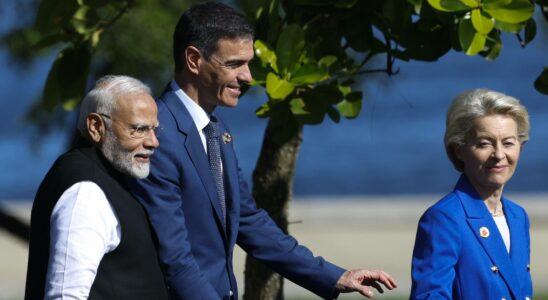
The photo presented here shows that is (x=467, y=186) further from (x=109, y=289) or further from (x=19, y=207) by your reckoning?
(x=19, y=207)

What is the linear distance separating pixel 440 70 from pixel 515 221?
85383 millimetres

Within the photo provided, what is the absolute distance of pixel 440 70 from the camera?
292 feet

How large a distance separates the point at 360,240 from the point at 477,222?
1255 cm

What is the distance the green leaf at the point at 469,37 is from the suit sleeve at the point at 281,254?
0.97m

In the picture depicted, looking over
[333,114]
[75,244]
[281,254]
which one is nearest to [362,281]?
[281,254]

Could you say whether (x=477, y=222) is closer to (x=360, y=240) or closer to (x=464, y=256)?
(x=464, y=256)

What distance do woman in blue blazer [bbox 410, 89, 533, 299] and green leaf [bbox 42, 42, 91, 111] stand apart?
207 cm

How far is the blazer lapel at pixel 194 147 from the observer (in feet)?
14.2

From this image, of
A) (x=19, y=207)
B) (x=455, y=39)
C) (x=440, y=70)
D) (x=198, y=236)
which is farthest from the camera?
(x=440, y=70)

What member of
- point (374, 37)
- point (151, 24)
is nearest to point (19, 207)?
point (151, 24)

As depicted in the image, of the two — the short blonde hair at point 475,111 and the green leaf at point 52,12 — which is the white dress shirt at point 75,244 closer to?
the short blonde hair at point 475,111

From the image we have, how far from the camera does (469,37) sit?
4.72 meters

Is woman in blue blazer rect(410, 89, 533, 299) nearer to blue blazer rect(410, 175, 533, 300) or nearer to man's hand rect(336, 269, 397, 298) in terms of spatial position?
blue blazer rect(410, 175, 533, 300)

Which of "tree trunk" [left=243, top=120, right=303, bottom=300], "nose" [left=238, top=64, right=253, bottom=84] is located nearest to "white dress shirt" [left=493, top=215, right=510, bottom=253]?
"nose" [left=238, top=64, right=253, bottom=84]
